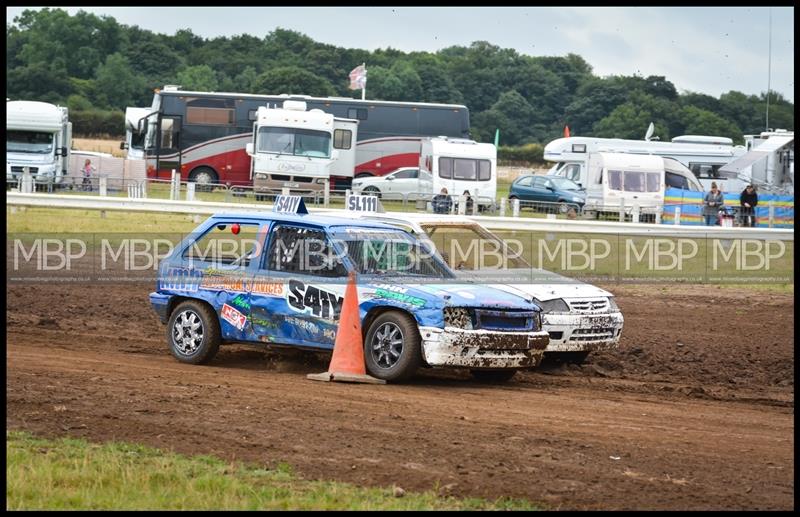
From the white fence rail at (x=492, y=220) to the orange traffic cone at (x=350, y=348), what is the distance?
41.7 ft

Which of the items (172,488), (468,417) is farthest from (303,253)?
(172,488)

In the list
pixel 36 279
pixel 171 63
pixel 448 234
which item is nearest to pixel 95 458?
pixel 448 234

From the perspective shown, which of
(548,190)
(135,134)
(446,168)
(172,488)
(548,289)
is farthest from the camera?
(135,134)

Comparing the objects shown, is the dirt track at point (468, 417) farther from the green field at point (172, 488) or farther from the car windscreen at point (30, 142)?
the car windscreen at point (30, 142)

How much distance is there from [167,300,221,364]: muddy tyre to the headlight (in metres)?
3.12

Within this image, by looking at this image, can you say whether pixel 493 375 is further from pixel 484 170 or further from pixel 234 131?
pixel 234 131

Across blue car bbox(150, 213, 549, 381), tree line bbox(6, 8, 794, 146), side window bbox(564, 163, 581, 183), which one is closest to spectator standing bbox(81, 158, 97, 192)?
side window bbox(564, 163, 581, 183)

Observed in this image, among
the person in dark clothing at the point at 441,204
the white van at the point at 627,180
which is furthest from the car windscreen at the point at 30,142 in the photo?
the white van at the point at 627,180

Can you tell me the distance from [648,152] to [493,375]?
29024 mm

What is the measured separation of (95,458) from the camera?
24.0 ft

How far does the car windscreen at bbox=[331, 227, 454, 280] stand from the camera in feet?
37.9

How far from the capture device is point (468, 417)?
30.0 ft

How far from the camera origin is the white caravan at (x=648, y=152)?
128ft

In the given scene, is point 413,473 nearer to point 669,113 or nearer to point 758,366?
point 758,366
